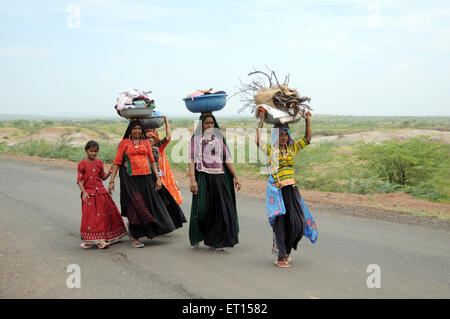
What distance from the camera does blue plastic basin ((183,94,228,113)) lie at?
690cm

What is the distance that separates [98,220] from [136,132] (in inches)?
58.3

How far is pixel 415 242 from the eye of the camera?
7465 mm

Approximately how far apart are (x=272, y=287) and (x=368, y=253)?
2.14 meters

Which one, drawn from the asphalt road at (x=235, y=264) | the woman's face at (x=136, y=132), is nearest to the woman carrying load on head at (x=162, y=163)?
the asphalt road at (x=235, y=264)

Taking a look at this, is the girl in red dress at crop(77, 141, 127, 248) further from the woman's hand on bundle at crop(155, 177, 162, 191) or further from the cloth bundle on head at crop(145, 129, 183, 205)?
the cloth bundle on head at crop(145, 129, 183, 205)

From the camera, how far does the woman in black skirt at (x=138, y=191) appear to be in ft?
24.1

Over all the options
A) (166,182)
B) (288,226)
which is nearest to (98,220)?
(166,182)

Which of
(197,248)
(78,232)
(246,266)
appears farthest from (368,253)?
(78,232)

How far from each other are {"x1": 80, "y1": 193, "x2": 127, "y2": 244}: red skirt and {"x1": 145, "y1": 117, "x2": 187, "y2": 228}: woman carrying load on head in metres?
1.02

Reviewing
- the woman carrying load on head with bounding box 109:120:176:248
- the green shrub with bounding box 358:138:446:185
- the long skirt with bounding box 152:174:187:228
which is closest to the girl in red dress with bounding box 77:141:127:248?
the woman carrying load on head with bounding box 109:120:176:248

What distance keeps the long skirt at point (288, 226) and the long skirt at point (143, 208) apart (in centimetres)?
201

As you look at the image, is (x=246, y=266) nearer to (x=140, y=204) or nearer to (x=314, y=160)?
(x=140, y=204)

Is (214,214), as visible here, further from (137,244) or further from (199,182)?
Answer: (137,244)

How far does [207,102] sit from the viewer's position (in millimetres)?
6902
